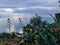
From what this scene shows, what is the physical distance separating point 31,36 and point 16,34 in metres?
1.49

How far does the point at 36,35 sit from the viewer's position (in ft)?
44.9

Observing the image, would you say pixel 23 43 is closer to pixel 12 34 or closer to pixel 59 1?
pixel 12 34

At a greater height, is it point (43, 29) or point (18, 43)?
point (43, 29)

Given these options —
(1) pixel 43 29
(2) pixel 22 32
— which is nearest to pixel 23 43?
(2) pixel 22 32

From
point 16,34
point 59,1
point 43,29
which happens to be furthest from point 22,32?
point 43,29

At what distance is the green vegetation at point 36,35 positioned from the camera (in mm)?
11625

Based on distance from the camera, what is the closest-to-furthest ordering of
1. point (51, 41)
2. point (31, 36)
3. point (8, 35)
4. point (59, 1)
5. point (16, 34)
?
point (51, 41)
point (59, 1)
point (31, 36)
point (16, 34)
point (8, 35)

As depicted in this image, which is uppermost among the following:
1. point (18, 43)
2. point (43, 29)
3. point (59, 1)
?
point (59, 1)

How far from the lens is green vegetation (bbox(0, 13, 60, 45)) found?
11625mm

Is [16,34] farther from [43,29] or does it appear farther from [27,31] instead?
[43,29]

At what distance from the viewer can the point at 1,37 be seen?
61.8ft

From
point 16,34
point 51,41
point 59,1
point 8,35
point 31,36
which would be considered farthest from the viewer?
point 8,35

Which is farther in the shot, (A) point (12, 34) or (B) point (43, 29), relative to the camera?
(A) point (12, 34)

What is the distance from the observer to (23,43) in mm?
16328
